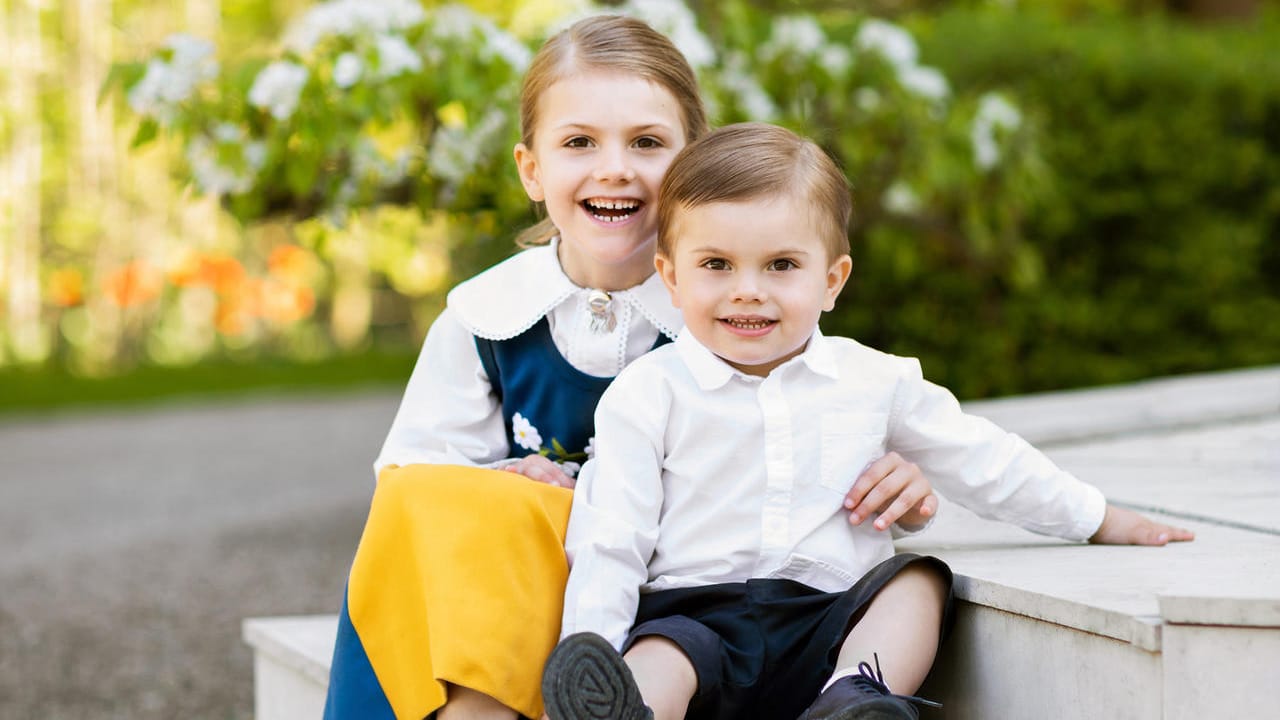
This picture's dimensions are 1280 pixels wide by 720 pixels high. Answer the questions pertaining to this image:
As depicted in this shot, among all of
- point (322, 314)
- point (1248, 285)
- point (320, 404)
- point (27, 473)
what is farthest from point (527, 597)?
point (322, 314)

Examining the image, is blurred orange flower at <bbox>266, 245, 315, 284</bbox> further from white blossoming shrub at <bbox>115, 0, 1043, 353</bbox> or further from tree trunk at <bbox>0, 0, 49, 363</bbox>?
white blossoming shrub at <bbox>115, 0, 1043, 353</bbox>

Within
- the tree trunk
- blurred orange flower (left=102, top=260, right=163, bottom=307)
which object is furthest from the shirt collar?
blurred orange flower (left=102, top=260, right=163, bottom=307)

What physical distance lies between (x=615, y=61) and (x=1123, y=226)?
419 cm

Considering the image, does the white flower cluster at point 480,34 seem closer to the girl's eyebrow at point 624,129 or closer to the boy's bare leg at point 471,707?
the girl's eyebrow at point 624,129

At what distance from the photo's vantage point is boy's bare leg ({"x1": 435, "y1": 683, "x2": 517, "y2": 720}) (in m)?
1.94

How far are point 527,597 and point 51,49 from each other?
38.5 feet

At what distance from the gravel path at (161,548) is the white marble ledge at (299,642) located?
0.95 meters

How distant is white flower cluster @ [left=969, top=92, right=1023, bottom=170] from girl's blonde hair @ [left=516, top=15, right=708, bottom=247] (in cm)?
247

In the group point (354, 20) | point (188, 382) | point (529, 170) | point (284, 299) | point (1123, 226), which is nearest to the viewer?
point (529, 170)

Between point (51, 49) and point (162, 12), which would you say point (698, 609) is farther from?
point (162, 12)

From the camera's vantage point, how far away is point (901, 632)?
1953mm

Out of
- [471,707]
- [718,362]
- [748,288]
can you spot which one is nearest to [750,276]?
[748,288]

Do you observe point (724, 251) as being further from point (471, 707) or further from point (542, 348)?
point (471, 707)

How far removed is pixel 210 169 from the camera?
3.96m
